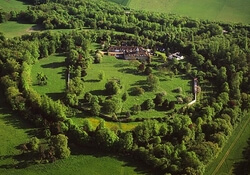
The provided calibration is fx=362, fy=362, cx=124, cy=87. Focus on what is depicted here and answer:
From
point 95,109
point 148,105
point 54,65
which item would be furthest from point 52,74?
point 148,105

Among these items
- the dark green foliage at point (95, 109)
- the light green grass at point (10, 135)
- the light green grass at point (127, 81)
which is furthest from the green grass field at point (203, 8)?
the light green grass at point (10, 135)

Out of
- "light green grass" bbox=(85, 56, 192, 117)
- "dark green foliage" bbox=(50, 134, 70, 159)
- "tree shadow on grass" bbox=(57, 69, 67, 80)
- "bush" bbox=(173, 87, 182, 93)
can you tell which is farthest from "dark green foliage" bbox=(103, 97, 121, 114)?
"tree shadow on grass" bbox=(57, 69, 67, 80)

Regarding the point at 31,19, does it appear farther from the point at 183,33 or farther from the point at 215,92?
the point at 215,92

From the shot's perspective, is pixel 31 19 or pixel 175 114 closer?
pixel 175 114

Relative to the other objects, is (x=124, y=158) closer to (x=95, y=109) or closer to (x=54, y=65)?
(x=95, y=109)

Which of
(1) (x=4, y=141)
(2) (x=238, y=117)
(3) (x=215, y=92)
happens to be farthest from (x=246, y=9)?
(1) (x=4, y=141)

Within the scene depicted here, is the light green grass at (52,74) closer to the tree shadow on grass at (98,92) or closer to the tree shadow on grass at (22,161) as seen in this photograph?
the tree shadow on grass at (98,92)
